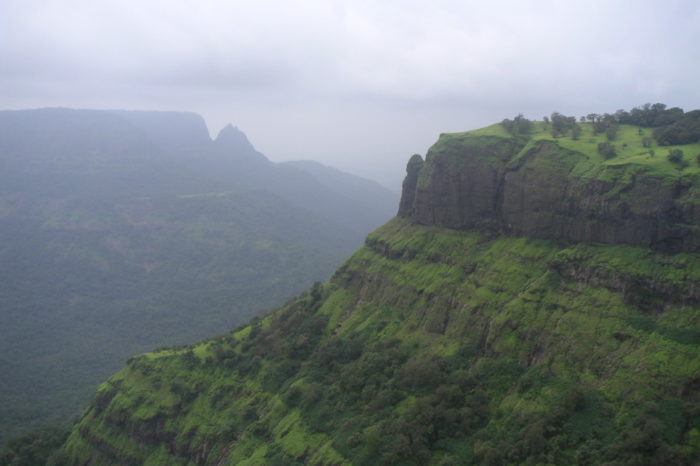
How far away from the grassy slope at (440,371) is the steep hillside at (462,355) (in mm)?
155

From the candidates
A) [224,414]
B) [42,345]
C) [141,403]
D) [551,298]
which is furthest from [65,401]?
[551,298]

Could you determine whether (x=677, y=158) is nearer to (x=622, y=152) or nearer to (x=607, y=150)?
(x=622, y=152)

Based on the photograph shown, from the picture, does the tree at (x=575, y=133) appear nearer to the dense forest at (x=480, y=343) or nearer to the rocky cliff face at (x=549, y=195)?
the dense forest at (x=480, y=343)

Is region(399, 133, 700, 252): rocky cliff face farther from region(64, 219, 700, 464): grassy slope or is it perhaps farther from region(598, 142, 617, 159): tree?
region(64, 219, 700, 464): grassy slope

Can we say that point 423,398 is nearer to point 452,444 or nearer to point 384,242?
point 452,444

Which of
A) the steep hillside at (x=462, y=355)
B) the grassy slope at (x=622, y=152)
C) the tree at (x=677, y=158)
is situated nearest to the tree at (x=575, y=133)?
the grassy slope at (x=622, y=152)

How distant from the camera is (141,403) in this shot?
67.6m

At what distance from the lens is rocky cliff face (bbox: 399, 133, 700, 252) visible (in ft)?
145

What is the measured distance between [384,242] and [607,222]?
30860 millimetres

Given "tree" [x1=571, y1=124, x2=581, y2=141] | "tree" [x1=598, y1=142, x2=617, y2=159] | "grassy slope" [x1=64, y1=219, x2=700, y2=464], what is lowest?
"grassy slope" [x1=64, y1=219, x2=700, y2=464]

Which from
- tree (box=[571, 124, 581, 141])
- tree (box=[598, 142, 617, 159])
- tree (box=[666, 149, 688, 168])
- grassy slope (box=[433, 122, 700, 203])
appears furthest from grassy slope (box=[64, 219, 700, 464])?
tree (box=[571, 124, 581, 141])

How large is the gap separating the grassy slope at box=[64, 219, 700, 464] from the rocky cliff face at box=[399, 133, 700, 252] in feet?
6.51

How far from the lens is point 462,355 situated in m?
50.3

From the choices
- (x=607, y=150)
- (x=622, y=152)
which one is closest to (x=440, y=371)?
(x=607, y=150)
